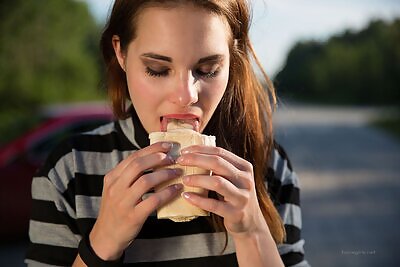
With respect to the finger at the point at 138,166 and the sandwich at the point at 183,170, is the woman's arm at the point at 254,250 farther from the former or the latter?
the finger at the point at 138,166

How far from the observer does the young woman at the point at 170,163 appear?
153 cm

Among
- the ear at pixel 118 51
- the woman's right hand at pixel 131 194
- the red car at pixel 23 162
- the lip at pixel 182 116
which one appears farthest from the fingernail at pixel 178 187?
the red car at pixel 23 162

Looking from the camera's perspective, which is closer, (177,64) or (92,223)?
(177,64)

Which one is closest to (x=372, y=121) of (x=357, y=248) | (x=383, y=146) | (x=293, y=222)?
(x=383, y=146)

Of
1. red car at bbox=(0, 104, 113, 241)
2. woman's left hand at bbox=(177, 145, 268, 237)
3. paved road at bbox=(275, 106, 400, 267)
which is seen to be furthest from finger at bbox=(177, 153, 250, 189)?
red car at bbox=(0, 104, 113, 241)

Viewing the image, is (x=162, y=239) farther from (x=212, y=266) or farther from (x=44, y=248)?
(x=44, y=248)

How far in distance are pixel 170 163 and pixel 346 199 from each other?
7918 mm

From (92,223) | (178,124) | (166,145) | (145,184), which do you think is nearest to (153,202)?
(145,184)

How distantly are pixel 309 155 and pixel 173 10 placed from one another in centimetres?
1237

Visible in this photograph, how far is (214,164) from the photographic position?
1501 millimetres

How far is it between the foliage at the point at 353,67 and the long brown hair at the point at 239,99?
14.2 m

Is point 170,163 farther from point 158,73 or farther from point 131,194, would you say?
point 158,73

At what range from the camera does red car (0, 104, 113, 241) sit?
6051mm

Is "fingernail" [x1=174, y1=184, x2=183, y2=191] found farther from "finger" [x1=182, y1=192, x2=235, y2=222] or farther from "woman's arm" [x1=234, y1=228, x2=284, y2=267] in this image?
"woman's arm" [x1=234, y1=228, x2=284, y2=267]
